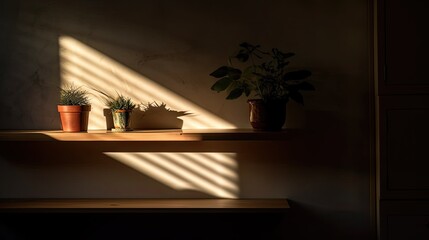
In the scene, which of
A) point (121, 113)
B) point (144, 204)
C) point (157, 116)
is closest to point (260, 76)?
point (157, 116)

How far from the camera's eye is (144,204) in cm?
246

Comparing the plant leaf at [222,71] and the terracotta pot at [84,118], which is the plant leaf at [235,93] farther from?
the terracotta pot at [84,118]

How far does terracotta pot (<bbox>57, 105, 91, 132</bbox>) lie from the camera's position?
96.2 inches

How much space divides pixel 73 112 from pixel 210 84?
759 millimetres

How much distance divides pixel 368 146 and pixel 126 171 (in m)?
1.36

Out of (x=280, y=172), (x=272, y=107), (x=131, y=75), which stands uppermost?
(x=131, y=75)

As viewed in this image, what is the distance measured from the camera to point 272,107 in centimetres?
235

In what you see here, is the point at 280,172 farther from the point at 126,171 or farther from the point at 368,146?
the point at 126,171

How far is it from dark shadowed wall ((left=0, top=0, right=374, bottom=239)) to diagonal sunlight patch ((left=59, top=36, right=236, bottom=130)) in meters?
0.01

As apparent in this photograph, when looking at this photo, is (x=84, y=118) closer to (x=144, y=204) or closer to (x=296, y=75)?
(x=144, y=204)

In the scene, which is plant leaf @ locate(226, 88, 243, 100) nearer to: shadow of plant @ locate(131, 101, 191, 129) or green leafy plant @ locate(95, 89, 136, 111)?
shadow of plant @ locate(131, 101, 191, 129)

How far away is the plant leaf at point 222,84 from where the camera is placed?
2426 millimetres

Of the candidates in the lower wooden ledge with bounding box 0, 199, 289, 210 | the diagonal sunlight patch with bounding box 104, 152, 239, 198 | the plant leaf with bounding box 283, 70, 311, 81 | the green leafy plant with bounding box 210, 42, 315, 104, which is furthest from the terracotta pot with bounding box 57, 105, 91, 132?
the plant leaf with bounding box 283, 70, 311, 81

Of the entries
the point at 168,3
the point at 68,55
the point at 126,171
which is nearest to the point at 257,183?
the point at 126,171
